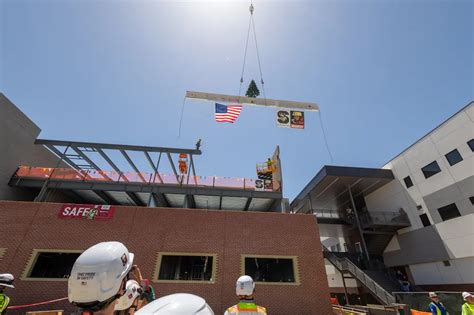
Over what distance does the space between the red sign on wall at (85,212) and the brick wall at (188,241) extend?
0.87 feet

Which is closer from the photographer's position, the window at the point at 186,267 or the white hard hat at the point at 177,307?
the white hard hat at the point at 177,307

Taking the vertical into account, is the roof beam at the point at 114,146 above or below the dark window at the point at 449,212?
above

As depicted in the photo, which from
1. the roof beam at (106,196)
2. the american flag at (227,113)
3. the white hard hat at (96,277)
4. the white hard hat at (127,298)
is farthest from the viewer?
the roof beam at (106,196)

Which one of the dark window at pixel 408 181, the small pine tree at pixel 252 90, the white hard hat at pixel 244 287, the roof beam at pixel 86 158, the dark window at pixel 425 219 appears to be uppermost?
the small pine tree at pixel 252 90

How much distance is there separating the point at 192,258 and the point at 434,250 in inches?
823

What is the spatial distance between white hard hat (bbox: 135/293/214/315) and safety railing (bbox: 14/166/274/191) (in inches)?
597

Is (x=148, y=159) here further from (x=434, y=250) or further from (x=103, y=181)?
(x=434, y=250)

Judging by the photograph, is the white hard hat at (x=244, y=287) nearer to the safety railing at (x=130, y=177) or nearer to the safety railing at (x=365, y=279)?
the safety railing at (x=130, y=177)

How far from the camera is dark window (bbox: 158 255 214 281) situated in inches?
459

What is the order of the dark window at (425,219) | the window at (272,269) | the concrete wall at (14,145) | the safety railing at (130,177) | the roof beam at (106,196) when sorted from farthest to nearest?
1. the dark window at (425,219)
2. the roof beam at (106,196)
3. the safety railing at (130,177)
4. the concrete wall at (14,145)
5. the window at (272,269)

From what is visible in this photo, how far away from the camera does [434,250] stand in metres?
19.0

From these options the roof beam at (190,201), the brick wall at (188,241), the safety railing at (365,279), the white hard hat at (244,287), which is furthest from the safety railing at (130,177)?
the white hard hat at (244,287)

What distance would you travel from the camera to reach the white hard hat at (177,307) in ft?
3.98

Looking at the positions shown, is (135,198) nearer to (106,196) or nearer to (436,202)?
(106,196)
